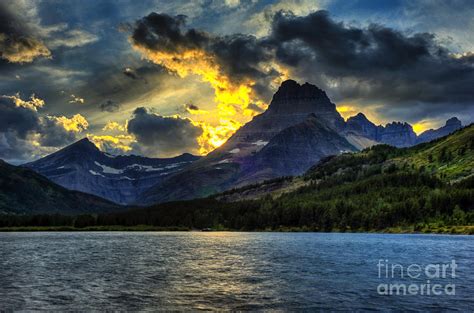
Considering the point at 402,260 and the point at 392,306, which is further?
the point at 402,260

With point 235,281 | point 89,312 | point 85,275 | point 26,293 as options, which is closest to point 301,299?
point 235,281

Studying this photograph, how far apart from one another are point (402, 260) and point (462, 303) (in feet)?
166

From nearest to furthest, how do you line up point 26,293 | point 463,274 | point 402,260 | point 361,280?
point 26,293, point 361,280, point 463,274, point 402,260

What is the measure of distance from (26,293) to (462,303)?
5304cm

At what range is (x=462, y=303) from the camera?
→ 2024 inches

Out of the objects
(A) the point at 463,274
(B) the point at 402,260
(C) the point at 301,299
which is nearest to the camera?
(C) the point at 301,299

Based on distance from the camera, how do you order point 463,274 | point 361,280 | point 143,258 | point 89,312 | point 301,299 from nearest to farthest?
1. point 89,312
2. point 301,299
3. point 361,280
4. point 463,274
5. point 143,258

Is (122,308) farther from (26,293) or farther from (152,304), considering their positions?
(26,293)

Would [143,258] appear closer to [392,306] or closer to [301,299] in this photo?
[301,299]

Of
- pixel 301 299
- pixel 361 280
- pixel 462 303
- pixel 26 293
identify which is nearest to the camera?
pixel 462 303

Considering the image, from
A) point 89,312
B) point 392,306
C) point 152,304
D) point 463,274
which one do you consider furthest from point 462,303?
point 89,312

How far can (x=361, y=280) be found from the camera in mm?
69750

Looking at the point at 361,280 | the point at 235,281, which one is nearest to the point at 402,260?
the point at 361,280

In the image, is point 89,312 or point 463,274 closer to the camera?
point 89,312
